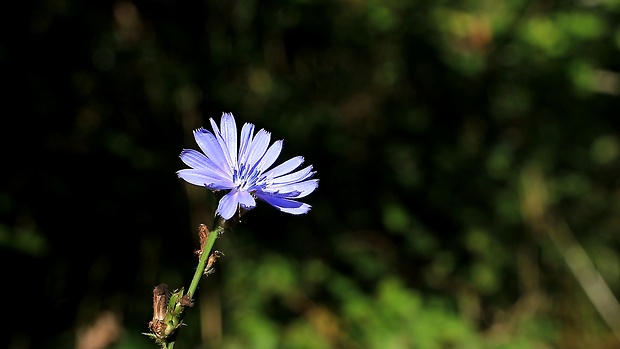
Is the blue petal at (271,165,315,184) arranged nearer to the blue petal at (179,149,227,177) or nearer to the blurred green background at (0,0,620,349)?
the blue petal at (179,149,227,177)

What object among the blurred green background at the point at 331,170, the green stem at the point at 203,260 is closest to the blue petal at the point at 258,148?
the green stem at the point at 203,260

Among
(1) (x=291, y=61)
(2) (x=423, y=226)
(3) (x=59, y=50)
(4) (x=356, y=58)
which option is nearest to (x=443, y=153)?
(2) (x=423, y=226)

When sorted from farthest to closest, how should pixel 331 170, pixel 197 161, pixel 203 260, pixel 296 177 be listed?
pixel 331 170 → pixel 296 177 → pixel 197 161 → pixel 203 260

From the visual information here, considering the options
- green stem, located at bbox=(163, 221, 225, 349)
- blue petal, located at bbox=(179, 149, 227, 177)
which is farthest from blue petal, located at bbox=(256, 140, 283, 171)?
green stem, located at bbox=(163, 221, 225, 349)

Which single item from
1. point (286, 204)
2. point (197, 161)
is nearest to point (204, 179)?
point (197, 161)

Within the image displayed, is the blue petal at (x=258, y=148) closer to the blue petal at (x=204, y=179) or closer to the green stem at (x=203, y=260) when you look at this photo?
the blue petal at (x=204, y=179)

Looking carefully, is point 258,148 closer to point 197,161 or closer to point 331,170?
point 197,161
